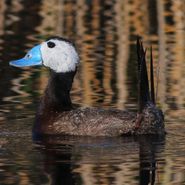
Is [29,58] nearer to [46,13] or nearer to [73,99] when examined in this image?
[73,99]

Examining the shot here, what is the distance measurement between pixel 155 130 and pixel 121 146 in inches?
23.3

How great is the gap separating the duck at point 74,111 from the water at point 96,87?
15cm

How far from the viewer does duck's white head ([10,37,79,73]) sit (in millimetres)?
10999

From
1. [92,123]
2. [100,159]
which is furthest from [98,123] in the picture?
[100,159]

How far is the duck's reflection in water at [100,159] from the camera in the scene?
8.61m

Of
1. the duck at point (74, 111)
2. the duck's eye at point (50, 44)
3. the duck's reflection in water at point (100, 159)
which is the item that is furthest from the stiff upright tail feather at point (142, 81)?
the duck's eye at point (50, 44)

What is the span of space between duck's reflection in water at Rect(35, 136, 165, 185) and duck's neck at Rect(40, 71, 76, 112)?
22.2 inches

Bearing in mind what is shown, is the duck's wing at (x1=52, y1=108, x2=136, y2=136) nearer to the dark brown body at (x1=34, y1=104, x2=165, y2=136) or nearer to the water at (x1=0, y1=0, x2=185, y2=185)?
the dark brown body at (x1=34, y1=104, x2=165, y2=136)

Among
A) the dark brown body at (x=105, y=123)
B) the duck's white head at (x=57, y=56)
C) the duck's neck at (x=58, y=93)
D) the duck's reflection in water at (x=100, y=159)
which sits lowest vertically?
the duck's reflection in water at (x=100, y=159)

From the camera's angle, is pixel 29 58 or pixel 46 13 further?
pixel 46 13

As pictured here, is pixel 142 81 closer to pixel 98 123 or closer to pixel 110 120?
pixel 110 120

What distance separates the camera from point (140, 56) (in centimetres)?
1028

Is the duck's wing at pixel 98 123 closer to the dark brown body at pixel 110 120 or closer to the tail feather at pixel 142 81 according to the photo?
the dark brown body at pixel 110 120

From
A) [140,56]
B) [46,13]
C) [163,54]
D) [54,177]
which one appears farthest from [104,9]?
[54,177]
